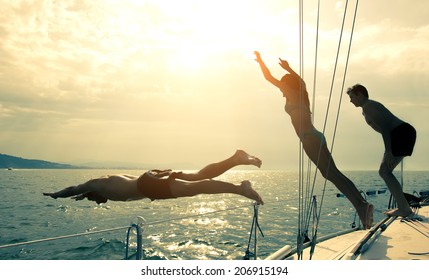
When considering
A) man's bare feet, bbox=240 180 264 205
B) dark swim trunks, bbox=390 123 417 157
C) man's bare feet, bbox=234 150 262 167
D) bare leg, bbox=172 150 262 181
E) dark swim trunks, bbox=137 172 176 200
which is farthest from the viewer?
dark swim trunks, bbox=390 123 417 157

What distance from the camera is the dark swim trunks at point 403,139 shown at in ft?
19.7

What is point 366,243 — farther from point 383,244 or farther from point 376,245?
point 383,244

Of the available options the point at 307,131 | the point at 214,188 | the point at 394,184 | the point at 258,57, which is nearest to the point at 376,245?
the point at 394,184

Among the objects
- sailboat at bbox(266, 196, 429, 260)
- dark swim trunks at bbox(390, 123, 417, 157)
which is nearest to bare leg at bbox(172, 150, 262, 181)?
sailboat at bbox(266, 196, 429, 260)

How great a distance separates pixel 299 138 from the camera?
5.59 meters

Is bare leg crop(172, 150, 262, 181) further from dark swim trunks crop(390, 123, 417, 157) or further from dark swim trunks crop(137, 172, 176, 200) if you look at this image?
dark swim trunks crop(390, 123, 417, 157)

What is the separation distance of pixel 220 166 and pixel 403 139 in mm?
3108

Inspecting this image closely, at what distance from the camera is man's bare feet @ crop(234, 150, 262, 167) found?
537 centimetres

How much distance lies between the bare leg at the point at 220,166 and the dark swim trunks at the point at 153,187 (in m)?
0.47

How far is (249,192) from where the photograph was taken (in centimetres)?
473

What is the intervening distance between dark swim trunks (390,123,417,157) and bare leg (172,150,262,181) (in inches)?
97.5

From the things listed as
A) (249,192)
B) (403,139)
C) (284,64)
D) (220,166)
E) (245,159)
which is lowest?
(249,192)

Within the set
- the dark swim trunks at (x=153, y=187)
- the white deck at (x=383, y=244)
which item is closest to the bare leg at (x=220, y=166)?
the dark swim trunks at (x=153, y=187)
